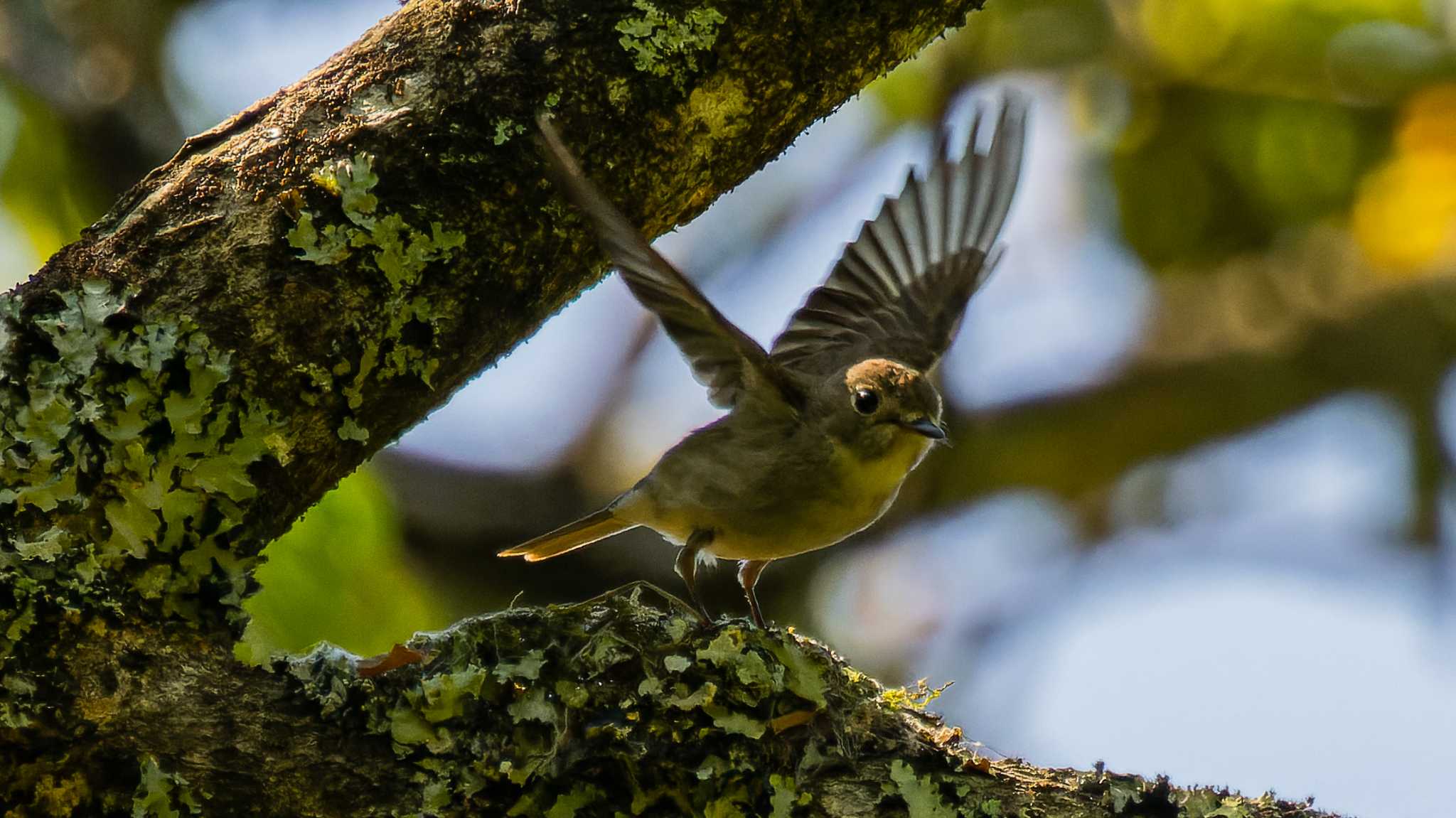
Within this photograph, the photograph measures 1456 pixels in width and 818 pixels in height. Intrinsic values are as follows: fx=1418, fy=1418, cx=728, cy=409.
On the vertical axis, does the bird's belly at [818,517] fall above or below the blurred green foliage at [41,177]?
below

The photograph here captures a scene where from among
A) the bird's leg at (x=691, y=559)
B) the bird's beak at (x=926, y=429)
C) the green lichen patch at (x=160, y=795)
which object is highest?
the bird's beak at (x=926, y=429)

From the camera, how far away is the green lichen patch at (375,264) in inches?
101

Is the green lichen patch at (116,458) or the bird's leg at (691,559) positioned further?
the bird's leg at (691,559)

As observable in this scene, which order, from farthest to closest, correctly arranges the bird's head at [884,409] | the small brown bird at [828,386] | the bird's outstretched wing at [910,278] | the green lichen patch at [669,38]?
the bird's outstretched wing at [910,278] < the bird's head at [884,409] < the small brown bird at [828,386] < the green lichen patch at [669,38]

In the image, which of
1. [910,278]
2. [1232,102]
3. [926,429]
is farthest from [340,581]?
[1232,102]

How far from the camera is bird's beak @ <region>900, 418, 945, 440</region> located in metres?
3.89

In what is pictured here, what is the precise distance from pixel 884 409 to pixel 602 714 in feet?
5.07

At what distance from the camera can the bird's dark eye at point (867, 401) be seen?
3.86 m

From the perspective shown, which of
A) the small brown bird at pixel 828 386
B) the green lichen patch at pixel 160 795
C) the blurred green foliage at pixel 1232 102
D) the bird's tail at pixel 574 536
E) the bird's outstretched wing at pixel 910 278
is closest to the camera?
the green lichen patch at pixel 160 795

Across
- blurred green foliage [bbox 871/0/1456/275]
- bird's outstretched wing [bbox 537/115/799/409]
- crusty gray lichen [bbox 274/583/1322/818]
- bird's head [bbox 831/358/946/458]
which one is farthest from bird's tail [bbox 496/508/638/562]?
blurred green foliage [bbox 871/0/1456/275]

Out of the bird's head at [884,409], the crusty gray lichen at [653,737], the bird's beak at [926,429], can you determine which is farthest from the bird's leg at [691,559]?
the crusty gray lichen at [653,737]

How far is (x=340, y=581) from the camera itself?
3568 millimetres

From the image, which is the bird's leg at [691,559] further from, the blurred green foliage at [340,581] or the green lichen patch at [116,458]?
the green lichen patch at [116,458]

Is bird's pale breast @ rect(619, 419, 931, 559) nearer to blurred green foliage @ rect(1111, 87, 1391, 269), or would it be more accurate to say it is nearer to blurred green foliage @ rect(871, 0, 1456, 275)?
blurred green foliage @ rect(871, 0, 1456, 275)
